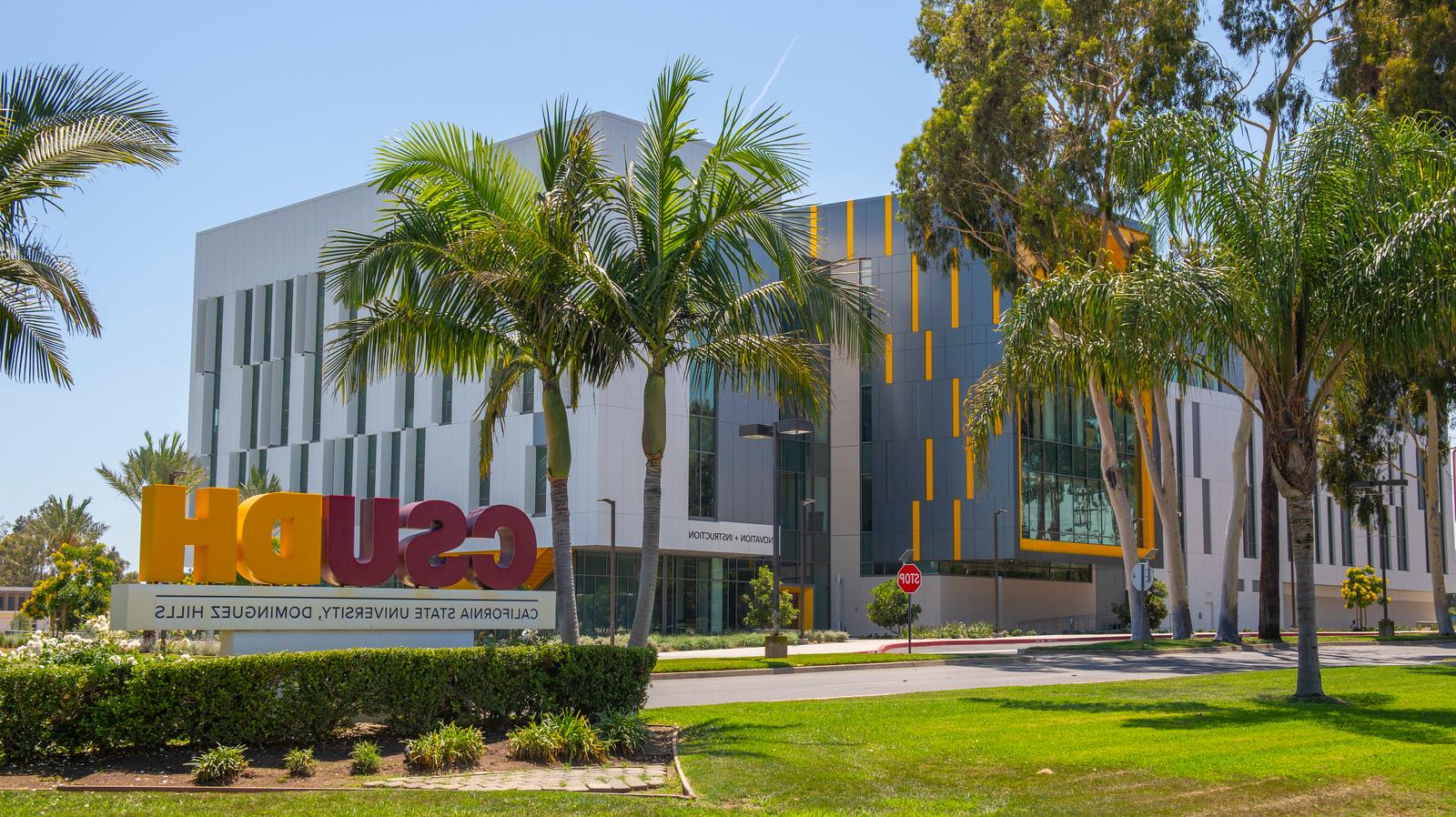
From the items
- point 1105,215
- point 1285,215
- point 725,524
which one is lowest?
point 725,524

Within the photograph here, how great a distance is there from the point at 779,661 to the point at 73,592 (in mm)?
29230

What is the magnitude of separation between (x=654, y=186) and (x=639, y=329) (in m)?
1.70

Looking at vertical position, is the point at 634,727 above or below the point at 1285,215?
below

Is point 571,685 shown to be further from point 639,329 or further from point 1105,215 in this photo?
point 1105,215

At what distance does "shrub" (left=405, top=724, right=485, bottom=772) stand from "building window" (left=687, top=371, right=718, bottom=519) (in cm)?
3957

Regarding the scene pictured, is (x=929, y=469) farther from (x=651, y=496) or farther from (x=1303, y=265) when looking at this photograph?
(x=651, y=496)

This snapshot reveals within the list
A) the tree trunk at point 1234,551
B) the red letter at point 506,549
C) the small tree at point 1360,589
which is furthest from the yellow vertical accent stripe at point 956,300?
the red letter at point 506,549

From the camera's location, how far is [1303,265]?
55.1 ft

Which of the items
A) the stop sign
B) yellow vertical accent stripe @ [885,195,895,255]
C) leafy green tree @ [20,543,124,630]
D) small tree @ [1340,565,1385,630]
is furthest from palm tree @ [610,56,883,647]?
small tree @ [1340,565,1385,630]

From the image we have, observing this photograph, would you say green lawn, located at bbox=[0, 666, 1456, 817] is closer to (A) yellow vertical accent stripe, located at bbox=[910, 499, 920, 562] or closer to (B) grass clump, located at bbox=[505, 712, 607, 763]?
(B) grass clump, located at bbox=[505, 712, 607, 763]

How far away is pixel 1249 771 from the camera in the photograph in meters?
10.9

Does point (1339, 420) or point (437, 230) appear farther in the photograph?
point (1339, 420)

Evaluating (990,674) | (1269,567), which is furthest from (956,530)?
(990,674)

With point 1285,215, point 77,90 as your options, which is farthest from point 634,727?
point 1285,215
